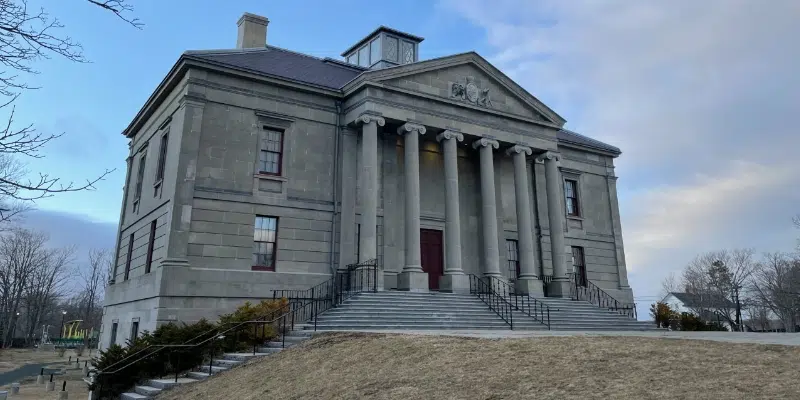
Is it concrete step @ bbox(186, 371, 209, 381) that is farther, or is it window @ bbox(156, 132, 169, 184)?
window @ bbox(156, 132, 169, 184)

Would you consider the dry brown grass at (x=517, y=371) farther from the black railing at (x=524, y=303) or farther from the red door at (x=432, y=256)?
the red door at (x=432, y=256)

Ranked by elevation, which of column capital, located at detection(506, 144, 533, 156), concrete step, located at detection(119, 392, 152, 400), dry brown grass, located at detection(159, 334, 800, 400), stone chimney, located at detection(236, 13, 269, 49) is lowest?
concrete step, located at detection(119, 392, 152, 400)

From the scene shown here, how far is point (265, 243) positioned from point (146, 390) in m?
8.65

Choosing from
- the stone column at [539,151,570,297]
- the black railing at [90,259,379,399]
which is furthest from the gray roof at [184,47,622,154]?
the black railing at [90,259,379,399]

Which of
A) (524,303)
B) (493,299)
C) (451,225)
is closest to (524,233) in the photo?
(524,303)

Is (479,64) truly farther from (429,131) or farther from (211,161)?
(211,161)

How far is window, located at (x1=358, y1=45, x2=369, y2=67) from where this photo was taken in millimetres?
34250

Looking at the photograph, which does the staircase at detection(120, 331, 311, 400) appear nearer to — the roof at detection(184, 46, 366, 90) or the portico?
the portico

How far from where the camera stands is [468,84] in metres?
26.3

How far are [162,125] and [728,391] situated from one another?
77.5ft

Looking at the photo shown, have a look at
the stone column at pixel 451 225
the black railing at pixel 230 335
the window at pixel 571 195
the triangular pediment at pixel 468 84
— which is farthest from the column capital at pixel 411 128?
the window at pixel 571 195

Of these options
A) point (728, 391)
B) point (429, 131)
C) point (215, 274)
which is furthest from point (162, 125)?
point (728, 391)

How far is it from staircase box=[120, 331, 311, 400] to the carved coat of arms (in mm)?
14526

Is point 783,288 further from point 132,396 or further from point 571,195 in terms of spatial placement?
point 132,396
